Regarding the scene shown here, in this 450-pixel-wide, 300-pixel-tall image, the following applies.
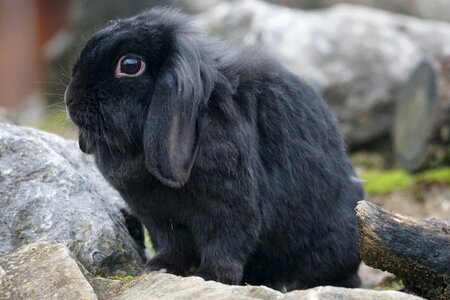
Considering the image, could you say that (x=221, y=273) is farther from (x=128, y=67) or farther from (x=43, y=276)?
(x=128, y=67)

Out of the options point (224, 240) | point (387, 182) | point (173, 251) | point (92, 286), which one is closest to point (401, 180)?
point (387, 182)

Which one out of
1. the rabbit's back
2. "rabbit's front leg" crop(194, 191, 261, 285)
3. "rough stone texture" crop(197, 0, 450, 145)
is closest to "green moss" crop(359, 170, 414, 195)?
"rough stone texture" crop(197, 0, 450, 145)

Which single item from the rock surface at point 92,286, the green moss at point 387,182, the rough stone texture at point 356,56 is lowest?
the green moss at point 387,182

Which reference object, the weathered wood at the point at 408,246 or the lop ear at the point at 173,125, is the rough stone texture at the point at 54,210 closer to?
the lop ear at the point at 173,125

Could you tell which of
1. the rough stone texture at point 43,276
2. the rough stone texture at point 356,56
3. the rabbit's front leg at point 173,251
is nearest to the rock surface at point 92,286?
the rough stone texture at point 43,276

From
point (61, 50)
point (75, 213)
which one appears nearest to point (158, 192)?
point (75, 213)

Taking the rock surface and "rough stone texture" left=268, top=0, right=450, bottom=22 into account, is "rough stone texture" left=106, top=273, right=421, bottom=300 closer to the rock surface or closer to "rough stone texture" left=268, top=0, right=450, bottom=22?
the rock surface
